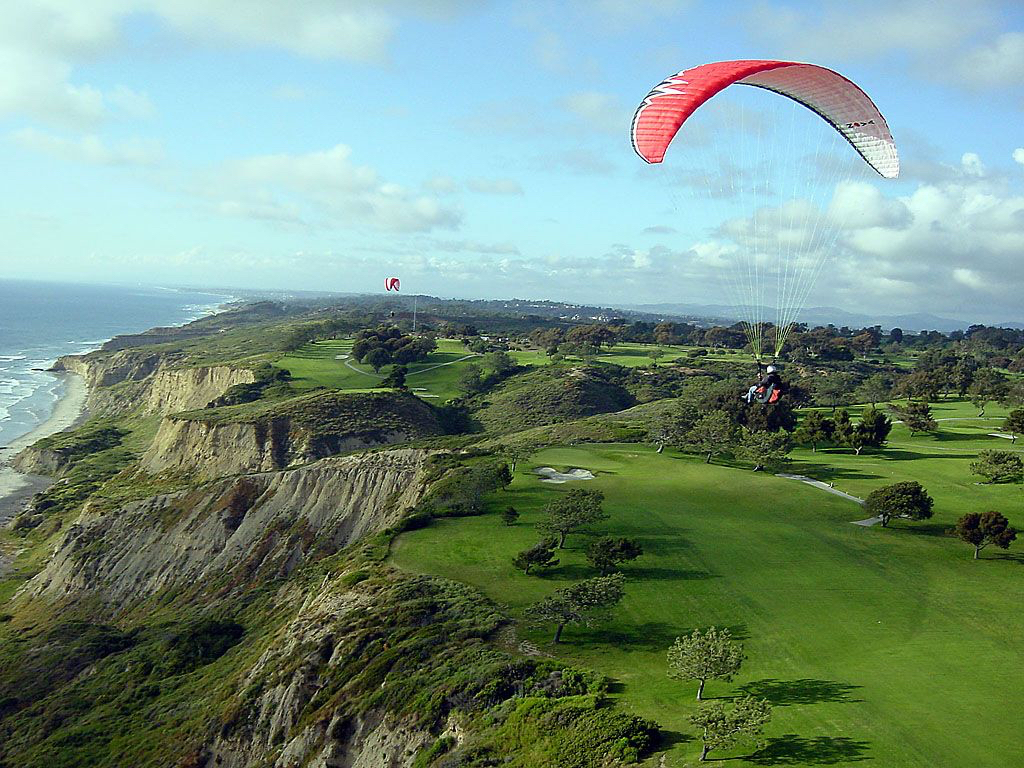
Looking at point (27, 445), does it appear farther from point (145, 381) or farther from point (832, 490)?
point (832, 490)

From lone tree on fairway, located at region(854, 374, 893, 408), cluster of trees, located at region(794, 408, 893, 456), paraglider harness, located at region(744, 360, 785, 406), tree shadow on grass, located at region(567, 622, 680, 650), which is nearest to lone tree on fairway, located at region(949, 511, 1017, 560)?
paraglider harness, located at region(744, 360, 785, 406)

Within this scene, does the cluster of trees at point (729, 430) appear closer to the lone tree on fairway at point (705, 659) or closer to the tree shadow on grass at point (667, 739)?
the lone tree on fairway at point (705, 659)

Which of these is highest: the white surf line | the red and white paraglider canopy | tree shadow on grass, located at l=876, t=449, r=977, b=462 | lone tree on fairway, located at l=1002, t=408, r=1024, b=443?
the red and white paraglider canopy

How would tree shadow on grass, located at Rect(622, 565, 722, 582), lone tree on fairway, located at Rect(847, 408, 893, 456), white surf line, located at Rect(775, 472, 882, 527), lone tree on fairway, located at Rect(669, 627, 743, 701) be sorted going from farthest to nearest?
lone tree on fairway, located at Rect(847, 408, 893, 456), white surf line, located at Rect(775, 472, 882, 527), tree shadow on grass, located at Rect(622, 565, 722, 582), lone tree on fairway, located at Rect(669, 627, 743, 701)

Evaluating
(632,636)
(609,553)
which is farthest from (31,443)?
(632,636)

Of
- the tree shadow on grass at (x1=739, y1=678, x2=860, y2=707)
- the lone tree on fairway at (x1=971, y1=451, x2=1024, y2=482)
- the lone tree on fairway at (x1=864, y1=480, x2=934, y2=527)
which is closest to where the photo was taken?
the tree shadow on grass at (x1=739, y1=678, x2=860, y2=707)

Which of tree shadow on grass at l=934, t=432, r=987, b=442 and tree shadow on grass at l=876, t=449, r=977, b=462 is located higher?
tree shadow on grass at l=934, t=432, r=987, b=442

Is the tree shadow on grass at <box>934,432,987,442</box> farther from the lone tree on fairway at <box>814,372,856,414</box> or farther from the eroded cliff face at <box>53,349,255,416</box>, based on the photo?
the eroded cliff face at <box>53,349,255,416</box>
